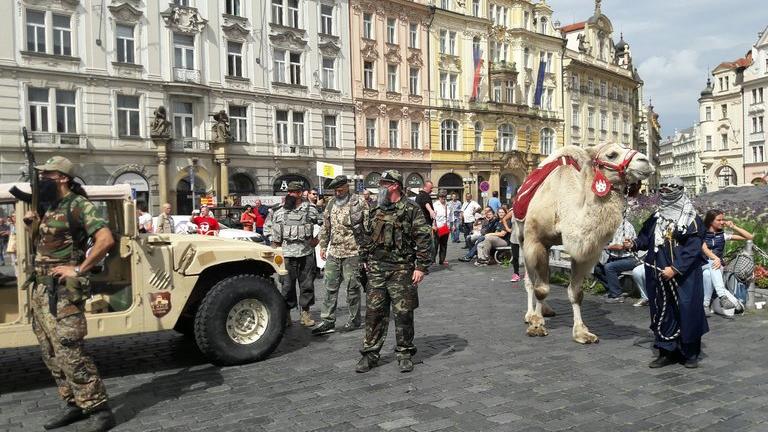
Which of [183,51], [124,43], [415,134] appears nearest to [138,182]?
[124,43]

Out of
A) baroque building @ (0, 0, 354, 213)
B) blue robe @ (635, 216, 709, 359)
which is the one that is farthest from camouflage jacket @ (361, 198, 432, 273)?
baroque building @ (0, 0, 354, 213)

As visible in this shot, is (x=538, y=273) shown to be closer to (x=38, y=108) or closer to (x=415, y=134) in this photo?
(x=38, y=108)

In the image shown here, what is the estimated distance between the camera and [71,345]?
485 cm

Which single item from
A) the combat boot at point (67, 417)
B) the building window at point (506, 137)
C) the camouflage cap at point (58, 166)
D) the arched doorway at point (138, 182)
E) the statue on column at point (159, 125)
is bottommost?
the combat boot at point (67, 417)

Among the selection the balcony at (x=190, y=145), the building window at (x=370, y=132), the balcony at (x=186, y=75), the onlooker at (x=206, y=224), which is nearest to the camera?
the onlooker at (x=206, y=224)

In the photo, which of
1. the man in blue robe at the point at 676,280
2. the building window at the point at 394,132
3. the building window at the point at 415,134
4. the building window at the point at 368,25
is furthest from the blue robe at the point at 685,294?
the building window at the point at 415,134

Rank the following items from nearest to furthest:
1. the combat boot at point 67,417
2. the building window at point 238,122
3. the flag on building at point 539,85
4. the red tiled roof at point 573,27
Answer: the combat boot at point 67,417 → the building window at point 238,122 → the flag on building at point 539,85 → the red tiled roof at point 573,27

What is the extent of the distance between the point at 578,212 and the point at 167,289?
15.1 feet

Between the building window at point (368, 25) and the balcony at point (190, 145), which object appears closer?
the balcony at point (190, 145)

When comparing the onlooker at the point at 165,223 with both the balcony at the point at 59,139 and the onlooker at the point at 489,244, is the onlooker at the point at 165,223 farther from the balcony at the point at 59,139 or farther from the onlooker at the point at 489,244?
the balcony at the point at 59,139

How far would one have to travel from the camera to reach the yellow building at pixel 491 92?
4397cm

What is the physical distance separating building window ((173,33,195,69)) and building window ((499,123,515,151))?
24.9 metres

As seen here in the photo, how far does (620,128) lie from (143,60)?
49.6m

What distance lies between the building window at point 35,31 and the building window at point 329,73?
14.9m
